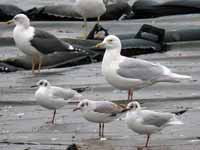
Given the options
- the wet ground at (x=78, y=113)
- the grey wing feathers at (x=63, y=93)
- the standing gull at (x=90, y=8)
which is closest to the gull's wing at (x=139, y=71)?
the wet ground at (x=78, y=113)

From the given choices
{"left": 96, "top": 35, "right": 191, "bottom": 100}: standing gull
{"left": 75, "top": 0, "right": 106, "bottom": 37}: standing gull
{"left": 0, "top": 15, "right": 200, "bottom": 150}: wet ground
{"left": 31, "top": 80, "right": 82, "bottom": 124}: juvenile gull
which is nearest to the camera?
{"left": 0, "top": 15, "right": 200, "bottom": 150}: wet ground

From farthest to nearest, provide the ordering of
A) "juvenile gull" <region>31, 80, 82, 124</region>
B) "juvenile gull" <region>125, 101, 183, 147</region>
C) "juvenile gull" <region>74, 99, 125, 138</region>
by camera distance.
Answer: "juvenile gull" <region>31, 80, 82, 124</region>
"juvenile gull" <region>74, 99, 125, 138</region>
"juvenile gull" <region>125, 101, 183, 147</region>

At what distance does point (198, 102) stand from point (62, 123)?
160 centimetres

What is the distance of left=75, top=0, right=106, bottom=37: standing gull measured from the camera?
48.4 feet

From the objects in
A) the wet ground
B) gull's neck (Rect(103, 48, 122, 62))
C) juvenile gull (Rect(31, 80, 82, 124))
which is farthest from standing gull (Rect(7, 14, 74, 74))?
juvenile gull (Rect(31, 80, 82, 124))

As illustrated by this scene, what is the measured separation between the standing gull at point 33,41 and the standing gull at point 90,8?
2587 millimetres

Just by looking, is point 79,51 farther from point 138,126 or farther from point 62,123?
point 138,126

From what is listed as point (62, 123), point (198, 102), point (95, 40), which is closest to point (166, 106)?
point (198, 102)

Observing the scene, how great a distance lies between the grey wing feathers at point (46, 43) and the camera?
12.1 meters

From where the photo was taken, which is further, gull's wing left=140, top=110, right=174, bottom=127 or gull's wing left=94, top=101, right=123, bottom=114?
gull's wing left=94, top=101, right=123, bottom=114

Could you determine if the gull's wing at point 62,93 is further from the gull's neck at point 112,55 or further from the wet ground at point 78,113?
the gull's neck at point 112,55

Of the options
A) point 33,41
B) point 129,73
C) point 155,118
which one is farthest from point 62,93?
point 33,41

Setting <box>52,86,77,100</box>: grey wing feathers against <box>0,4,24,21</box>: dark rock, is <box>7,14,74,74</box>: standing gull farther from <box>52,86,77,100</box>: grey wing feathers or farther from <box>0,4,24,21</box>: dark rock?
<box>0,4,24,21</box>: dark rock

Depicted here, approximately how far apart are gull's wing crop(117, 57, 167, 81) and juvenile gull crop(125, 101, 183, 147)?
1951 mm
